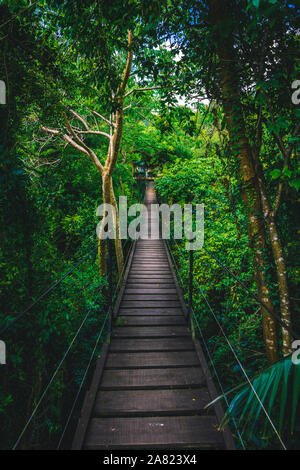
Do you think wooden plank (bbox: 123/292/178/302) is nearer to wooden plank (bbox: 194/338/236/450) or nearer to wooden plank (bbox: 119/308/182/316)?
wooden plank (bbox: 119/308/182/316)

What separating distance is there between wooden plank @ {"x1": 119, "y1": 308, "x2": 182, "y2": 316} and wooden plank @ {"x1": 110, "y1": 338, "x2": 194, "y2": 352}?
0.72 metres

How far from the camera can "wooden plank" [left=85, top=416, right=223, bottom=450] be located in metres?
1.56

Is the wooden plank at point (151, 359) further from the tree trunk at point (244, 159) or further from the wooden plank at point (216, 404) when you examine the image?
the tree trunk at point (244, 159)

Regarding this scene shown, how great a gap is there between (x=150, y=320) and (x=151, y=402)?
145 cm

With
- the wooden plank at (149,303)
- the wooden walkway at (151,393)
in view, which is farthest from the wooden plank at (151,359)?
the wooden plank at (149,303)

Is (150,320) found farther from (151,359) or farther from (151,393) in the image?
(151,393)

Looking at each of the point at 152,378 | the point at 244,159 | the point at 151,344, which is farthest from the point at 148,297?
the point at 244,159

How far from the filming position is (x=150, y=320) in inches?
132

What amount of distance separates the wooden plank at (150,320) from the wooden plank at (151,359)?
64 cm

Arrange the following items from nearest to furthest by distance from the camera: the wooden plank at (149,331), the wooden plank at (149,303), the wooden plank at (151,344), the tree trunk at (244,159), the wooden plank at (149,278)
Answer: the tree trunk at (244,159)
the wooden plank at (151,344)
the wooden plank at (149,331)
the wooden plank at (149,303)
the wooden plank at (149,278)

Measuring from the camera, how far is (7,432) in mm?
1587

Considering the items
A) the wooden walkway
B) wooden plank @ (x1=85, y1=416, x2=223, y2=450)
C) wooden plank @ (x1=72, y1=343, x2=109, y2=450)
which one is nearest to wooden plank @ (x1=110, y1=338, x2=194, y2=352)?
the wooden walkway

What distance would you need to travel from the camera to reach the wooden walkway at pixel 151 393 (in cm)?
160
